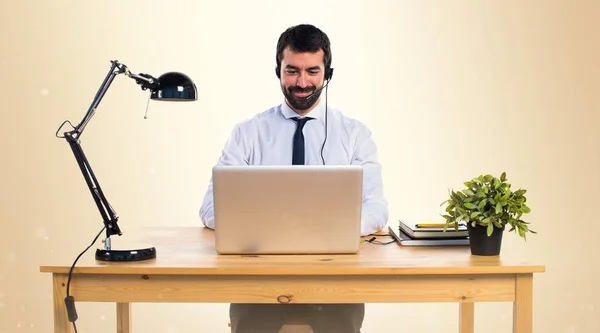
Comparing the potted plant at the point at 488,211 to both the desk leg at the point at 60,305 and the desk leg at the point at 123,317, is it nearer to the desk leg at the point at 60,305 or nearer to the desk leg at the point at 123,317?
the desk leg at the point at 60,305

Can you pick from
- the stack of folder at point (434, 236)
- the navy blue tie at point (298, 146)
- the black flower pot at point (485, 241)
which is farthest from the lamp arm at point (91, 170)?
the navy blue tie at point (298, 146)

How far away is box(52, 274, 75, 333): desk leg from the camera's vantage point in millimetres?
1918

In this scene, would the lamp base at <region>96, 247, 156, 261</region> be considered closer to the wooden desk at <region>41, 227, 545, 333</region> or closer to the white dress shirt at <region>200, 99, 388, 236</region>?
the wooden desk at <region>41, 227, 545, 333</region>

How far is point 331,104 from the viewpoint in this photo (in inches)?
166

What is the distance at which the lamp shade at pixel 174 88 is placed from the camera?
2.12 metres

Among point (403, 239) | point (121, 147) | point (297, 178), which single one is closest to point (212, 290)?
point (297, 178)

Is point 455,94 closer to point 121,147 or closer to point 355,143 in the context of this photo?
point 355,143

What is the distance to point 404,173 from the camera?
4.22m

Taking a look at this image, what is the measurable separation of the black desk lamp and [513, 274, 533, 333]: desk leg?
3.18ft

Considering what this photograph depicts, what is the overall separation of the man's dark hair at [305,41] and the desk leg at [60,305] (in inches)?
53.9

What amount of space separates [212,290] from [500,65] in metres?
2.75

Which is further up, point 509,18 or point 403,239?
point 509,18

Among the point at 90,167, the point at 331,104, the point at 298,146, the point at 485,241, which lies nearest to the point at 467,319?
the point at 485,241

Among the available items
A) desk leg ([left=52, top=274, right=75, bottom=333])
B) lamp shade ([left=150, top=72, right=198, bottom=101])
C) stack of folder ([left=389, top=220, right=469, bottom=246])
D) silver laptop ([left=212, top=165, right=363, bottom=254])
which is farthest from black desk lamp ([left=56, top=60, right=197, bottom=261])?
stack of folder ([left=389, top=220, right=469, bottom=246])
